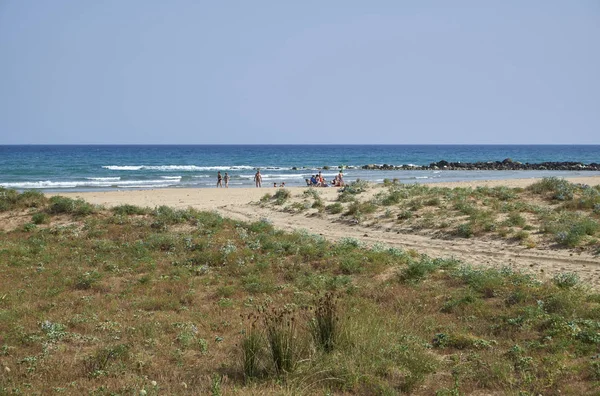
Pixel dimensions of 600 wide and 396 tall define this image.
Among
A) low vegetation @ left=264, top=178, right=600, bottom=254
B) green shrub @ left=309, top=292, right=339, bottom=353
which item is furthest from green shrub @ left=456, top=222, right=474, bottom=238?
green shrub @ left=309, top=292, right=339, bottom=353

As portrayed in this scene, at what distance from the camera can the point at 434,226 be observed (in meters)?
19.6

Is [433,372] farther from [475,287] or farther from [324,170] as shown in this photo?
[324,170]

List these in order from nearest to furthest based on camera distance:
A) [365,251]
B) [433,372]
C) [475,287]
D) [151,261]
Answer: [433,372]
[475,287]
[151,261]
[365,251]

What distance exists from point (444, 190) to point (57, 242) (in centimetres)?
1623

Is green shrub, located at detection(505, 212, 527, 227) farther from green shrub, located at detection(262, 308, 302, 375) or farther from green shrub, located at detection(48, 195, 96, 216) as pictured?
green shrub, located at detection(48, 195, 96, 216)

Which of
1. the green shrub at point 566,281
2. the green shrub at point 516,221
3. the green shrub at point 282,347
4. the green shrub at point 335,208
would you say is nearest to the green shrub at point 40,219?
the green shrub at point 335,208

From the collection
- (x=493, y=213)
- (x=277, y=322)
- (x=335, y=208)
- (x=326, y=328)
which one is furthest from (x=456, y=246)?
(x=277, y=322)

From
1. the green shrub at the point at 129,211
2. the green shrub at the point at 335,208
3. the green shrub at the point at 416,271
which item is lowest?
the green shrub at the point at 416,271

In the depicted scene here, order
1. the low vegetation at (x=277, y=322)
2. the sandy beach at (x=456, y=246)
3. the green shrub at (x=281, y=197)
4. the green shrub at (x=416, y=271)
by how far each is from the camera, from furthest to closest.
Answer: the green shrub at (x=281, y=197) < the sandy beach at (x=456, y=246) < the green shrub at (x=416, y=271) < the low vegetation at (x=277, y=322)

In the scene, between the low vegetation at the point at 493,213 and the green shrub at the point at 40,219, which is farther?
the green shrub at the point at 40,219

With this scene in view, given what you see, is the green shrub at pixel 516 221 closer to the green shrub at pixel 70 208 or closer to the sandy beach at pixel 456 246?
the sandy beach at pixel 456 246

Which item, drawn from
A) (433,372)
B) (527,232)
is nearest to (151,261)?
(433,372)

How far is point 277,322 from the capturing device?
292 inches

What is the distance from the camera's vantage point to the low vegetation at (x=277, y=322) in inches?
279
